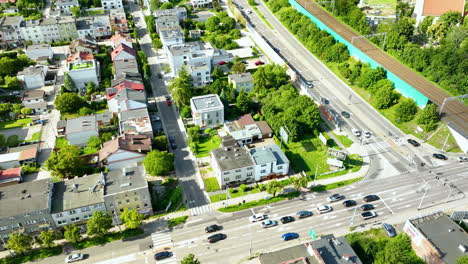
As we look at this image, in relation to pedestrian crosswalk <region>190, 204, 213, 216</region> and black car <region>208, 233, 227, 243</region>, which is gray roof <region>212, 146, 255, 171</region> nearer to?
pedestrian crosswalk <region>190, 204, 213, 216</region>

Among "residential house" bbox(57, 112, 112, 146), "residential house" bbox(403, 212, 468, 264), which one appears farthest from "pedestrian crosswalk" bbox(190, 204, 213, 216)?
"residential house" bbox(403, 212, 468, 264)

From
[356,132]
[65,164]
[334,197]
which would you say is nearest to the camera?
[334,197]

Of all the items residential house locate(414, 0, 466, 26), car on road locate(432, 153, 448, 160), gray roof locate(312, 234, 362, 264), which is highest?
residential house locate(414, 0, 466, 26)

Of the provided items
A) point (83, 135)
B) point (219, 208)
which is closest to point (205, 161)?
point (219, 208)

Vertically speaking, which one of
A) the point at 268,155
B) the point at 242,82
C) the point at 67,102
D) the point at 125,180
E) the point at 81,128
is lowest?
the point at 268,155

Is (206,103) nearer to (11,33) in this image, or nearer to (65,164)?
(65,164)

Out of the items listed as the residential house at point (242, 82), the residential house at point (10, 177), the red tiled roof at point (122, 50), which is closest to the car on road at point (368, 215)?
the residential house at point (242, 82)

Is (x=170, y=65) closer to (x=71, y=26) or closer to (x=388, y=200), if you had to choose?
(x=71, y=26)

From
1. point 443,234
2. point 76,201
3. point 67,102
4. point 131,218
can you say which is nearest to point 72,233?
point 76,201
